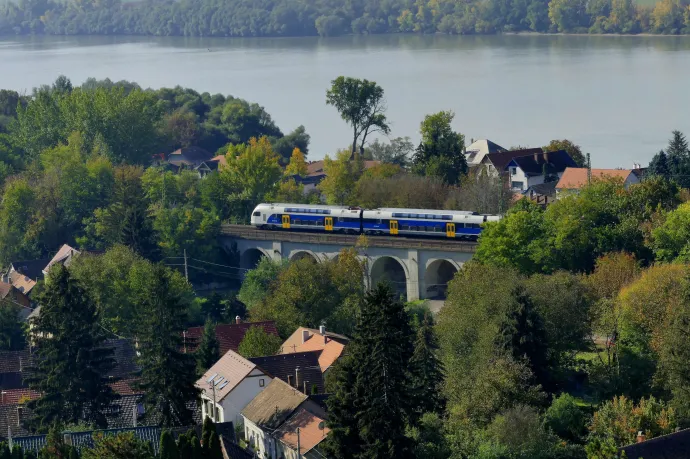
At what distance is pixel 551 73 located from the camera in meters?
95.6

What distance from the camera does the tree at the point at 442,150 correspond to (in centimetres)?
5228

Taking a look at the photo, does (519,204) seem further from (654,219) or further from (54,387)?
(54,387)

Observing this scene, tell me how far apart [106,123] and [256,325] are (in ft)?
94.3

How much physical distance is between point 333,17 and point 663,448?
121 m

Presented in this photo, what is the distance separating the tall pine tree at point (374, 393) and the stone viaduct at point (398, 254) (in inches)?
732

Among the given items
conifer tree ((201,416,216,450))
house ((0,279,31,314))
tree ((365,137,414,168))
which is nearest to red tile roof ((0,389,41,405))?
house ((0,279,31,314))

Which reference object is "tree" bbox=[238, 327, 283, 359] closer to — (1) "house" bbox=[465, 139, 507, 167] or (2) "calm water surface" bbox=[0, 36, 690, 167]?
(1) "house" bbox=[465, 139, 507, 167]

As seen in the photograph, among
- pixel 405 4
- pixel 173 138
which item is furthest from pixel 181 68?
pixel 173 138

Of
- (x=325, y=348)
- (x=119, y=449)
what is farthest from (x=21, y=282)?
(x=119, y=449)

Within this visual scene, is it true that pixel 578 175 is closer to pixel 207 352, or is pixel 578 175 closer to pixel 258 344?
pixel 258 344

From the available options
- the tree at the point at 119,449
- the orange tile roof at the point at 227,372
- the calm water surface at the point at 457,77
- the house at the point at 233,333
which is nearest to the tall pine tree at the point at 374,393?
the tree at the point at 119,449

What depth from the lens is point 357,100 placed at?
59594 millimetres

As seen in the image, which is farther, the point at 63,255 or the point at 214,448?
the point at 63,255

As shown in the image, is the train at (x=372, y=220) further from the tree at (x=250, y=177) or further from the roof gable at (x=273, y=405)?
the roof gable at (x=273, y=405)
